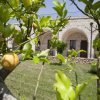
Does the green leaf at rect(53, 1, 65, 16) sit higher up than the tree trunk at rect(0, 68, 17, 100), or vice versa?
the green leaf at rect(53, 1, 65, 16)

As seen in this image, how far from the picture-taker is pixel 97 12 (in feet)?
4.11

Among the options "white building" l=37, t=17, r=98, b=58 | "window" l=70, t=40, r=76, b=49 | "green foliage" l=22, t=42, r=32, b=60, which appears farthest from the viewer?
"window" l=70, t=40, r=76, b=49

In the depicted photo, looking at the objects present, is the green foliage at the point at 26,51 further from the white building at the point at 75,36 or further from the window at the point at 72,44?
the window at the point at 72,44

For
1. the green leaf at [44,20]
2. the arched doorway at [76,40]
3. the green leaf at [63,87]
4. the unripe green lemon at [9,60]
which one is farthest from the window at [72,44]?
the green leaf at [63,87]

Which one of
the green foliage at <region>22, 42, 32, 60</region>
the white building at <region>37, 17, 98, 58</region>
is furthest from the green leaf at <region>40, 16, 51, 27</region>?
the white building at <region>37, 17, 98, 58</region>

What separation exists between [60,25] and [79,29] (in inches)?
953

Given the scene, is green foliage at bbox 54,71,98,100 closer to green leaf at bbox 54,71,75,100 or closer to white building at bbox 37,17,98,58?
green leaf at bbox 54,71,75,100

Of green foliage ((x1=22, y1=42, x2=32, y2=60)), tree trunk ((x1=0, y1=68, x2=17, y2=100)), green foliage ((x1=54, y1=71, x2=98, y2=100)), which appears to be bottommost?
tree trunk ((x1=0, y1=68, x2=17, y2=100))

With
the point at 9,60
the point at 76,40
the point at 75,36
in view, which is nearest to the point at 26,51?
the point at 9,60

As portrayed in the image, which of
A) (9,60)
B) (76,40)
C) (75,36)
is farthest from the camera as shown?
(75,36)

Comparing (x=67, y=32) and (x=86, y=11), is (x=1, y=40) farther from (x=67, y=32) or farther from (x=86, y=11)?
(x=67, y=32)

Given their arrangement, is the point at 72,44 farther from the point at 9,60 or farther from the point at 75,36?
the point at 9,60

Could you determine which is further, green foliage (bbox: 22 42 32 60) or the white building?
the white building

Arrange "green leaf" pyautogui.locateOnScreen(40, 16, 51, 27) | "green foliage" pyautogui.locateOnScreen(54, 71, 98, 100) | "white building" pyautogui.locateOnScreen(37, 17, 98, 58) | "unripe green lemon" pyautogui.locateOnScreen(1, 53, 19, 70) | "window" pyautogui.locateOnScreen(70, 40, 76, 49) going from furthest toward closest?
"window" pyautogui.locateOnScreen(70, 40, 76, 49) < "white building" pyautogui.locateOnScreen(37, 17, 98, 58) < "green leaf" pyautogui.locateOnScreen(40, 16, 51, 27) < "unripe green lemon" pyautogui.locateOnScreen(1, 53, 19, 70) < "green foliage" pyautogui.locateOnScreen(54, 71, 98, 100)
